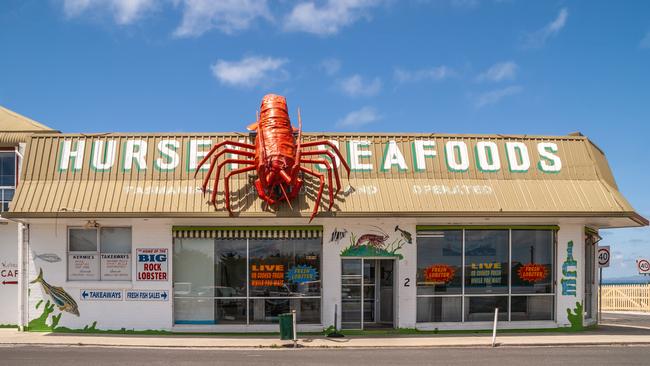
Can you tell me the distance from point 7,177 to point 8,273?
3.30 metres

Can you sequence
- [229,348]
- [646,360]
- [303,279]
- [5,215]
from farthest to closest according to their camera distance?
[303,279] < [5,215] < [229,348] < [646,360]

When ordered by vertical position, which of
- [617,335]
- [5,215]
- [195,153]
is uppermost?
[195,153]

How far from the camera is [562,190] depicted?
63.0ft

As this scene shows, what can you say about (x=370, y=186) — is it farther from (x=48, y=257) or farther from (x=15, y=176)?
(x=15, y=176)

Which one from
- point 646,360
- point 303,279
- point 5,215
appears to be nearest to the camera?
point 646,360

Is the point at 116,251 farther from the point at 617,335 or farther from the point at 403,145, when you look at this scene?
the point at 617,335

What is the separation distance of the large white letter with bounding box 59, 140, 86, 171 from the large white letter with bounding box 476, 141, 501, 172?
13.2 m

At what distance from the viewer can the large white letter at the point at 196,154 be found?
755 inches

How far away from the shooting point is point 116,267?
18969 millimetres

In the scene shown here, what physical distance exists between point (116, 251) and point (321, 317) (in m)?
7.00

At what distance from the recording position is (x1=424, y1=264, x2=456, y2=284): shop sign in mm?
19203

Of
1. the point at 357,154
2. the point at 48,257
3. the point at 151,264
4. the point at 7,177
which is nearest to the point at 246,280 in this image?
the point at 151,264

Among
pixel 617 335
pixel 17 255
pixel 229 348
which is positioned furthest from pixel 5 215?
pixel 617 335

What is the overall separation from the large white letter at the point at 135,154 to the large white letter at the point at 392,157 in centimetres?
791
